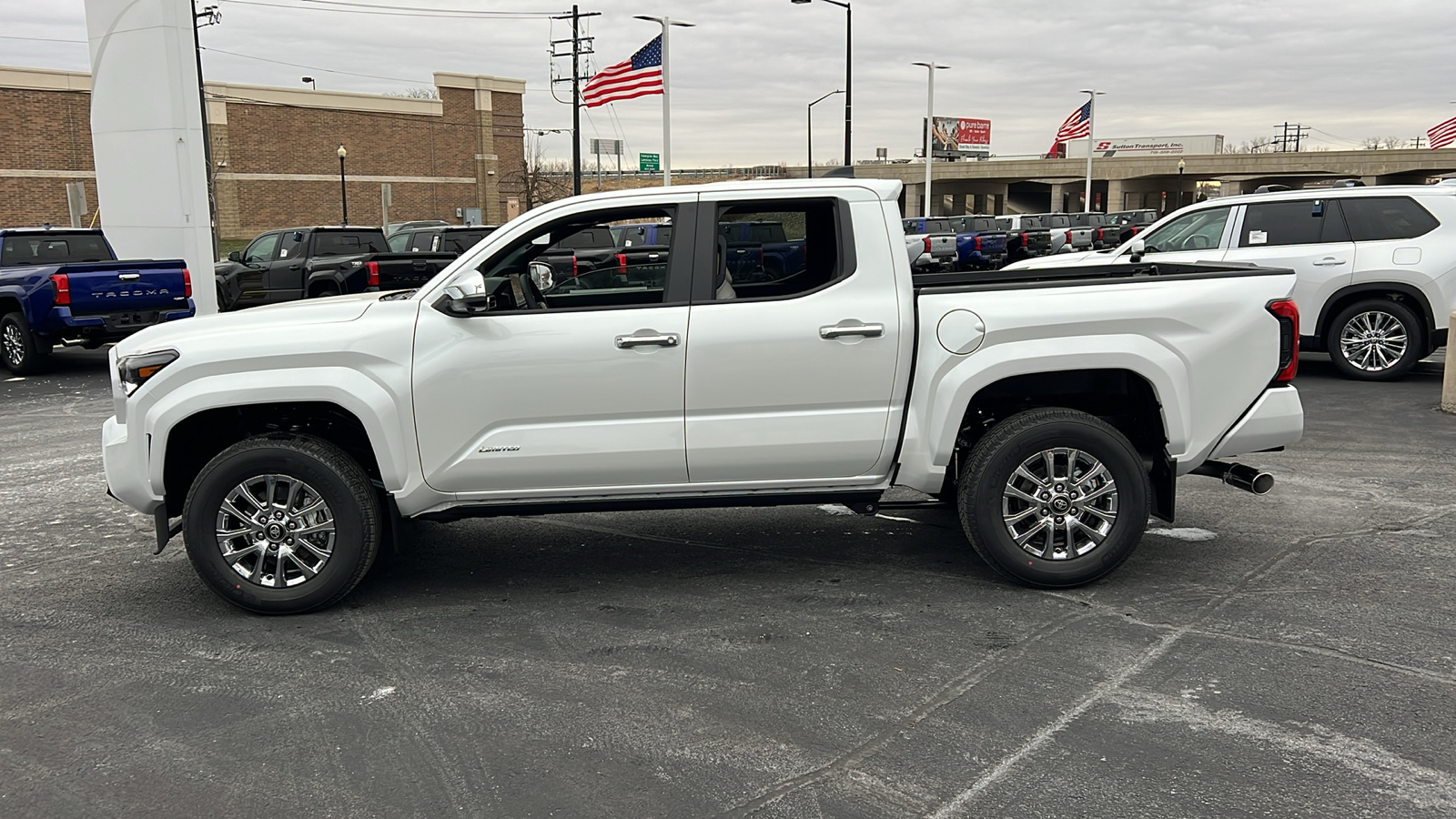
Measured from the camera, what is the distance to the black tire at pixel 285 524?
5066 millimetres

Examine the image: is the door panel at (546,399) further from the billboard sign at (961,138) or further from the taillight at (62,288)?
the billboard sign at (961,138)

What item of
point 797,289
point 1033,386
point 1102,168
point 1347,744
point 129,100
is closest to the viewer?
point 1347,744

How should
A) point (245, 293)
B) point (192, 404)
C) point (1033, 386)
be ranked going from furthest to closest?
point (245, 293) → point (1033, 386) → point (192, 404)

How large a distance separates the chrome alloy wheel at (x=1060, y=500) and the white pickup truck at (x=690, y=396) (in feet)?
0.04

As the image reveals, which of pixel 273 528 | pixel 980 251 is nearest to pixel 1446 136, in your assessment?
pixel 980 251

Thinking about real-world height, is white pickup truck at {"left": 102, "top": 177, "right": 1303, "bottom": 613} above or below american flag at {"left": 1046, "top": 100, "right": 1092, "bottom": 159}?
below

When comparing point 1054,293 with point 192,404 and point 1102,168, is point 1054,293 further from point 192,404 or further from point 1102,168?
point 1102,168

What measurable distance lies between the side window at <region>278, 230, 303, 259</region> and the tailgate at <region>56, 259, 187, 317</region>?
227 inches

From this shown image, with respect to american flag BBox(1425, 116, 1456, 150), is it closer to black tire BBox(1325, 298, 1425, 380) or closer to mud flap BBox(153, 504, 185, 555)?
black tire BBox(1325, 298, 1425, 380)

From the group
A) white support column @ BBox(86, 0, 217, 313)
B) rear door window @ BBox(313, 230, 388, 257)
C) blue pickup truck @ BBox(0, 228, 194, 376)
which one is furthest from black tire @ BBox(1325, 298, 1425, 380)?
white support column @ BBox(86, 0, 217, 313)

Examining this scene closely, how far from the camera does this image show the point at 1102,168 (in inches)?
3482

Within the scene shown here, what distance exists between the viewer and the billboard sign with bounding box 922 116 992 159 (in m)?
96.1

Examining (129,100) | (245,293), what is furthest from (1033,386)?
(245,293)

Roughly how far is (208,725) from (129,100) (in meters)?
14.8
